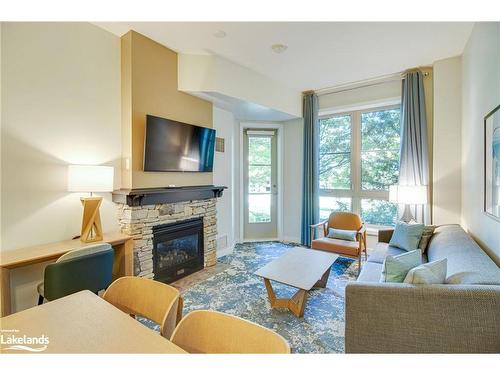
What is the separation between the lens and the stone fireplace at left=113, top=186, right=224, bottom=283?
2.69 meters

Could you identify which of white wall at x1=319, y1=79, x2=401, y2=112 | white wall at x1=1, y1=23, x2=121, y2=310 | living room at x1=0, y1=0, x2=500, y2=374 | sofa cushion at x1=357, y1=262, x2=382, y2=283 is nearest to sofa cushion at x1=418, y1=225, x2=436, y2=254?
living room at x1=0, y1=0, x2=500, y2=374

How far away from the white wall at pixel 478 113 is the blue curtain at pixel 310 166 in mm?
1978

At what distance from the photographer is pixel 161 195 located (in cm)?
287

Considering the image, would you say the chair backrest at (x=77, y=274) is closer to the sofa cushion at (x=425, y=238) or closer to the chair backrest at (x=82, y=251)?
the chair backrest at (x=82, y=251)

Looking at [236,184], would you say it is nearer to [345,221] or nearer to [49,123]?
[345,221]

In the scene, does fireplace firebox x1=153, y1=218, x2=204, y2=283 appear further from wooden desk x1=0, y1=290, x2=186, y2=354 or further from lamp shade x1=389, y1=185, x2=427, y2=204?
lamp shade x1=389, y1=185, x2=427, y2=204

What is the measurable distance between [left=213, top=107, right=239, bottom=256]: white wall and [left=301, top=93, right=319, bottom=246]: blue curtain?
4.31 ft

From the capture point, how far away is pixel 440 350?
50.8 inches

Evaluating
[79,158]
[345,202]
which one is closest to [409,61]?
[345,202]

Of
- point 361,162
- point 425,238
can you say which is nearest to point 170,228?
point 425,238

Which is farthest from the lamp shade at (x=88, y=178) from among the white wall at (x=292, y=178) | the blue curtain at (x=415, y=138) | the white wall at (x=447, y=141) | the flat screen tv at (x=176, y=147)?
the white wall at (x=447, y=141)

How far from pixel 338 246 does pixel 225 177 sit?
6.75 ft

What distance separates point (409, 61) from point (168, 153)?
335 centimetres
